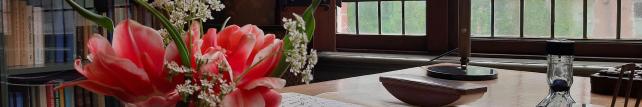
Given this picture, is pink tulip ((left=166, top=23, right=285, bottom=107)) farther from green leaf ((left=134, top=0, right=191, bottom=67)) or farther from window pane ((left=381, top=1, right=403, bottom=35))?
window pane ((left=381, top=1, right=403, bottom=35))

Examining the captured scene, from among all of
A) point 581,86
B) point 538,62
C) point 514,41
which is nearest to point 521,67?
point 538,62

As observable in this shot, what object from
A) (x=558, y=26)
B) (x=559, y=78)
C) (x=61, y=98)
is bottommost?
(x=61, y=98)

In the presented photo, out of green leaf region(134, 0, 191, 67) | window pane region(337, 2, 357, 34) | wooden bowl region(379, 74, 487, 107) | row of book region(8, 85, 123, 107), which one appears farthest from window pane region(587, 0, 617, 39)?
green leaf region(134, 0, 191, 67)

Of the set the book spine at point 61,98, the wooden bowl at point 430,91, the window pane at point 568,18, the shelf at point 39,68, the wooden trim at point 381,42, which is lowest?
the book spine at point 61,98

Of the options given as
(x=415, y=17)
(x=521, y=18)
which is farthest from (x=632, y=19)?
(x=415, y=17)

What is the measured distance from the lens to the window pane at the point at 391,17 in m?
2.98

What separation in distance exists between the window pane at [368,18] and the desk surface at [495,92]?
1229 millimetres

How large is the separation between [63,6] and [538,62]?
66.7 inches

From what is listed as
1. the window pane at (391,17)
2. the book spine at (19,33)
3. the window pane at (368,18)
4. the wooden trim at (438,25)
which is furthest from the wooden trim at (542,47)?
the book spine at (19,33)

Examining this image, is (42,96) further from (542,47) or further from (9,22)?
(542,47)

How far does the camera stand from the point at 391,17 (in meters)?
3.01

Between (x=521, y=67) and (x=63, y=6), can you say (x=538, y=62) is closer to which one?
(x=521, y=67)

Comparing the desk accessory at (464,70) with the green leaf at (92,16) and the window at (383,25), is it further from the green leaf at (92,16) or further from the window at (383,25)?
the green leaf at (92,16)

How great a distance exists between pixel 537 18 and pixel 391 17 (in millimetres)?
651
